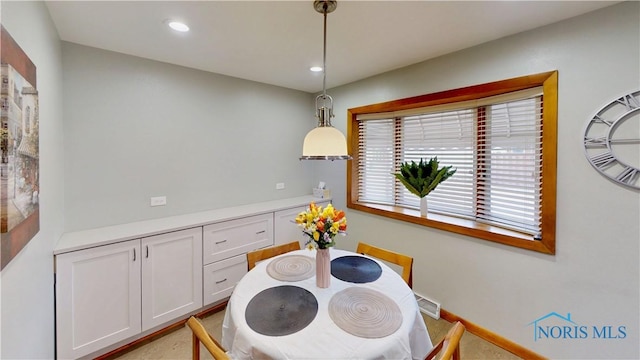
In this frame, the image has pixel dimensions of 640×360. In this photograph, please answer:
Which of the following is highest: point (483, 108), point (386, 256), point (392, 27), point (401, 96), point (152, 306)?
point (392, 27)

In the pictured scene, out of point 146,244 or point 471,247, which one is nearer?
point 146,244

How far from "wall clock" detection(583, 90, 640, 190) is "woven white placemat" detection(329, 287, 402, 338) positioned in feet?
5.29

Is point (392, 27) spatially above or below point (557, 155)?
above

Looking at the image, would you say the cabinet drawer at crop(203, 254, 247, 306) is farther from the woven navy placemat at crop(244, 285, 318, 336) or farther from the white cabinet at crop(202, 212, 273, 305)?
the woven navy placemat at crop(244, 285, 318, 336)

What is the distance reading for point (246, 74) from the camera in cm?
284

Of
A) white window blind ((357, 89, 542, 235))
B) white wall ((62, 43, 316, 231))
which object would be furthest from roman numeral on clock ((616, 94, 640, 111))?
white wall ((62, 43, 316, 231))

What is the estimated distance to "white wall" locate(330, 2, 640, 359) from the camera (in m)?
1.56

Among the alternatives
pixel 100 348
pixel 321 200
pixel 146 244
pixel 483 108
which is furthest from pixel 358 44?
pixel 100 348

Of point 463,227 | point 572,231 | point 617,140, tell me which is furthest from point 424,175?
point 617,140

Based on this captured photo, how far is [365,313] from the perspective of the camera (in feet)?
4.18

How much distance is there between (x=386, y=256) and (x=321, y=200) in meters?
1.57

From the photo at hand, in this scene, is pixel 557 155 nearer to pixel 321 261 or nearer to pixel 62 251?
pixel 321 261

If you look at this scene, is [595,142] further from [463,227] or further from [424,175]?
[424,175]

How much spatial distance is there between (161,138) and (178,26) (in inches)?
42.8
